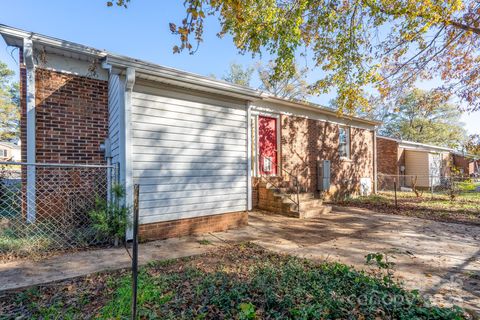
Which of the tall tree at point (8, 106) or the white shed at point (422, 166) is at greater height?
the tall tree at point (8, 106)

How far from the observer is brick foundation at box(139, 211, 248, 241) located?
4.85 meters

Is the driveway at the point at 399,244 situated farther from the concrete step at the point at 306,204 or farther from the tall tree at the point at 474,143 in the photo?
the tall tree at the point at 474,143

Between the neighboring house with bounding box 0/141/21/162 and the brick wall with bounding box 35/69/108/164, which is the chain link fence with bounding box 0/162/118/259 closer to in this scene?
the brick wall with bounding box 35/69/108/164

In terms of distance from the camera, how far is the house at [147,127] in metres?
4.74

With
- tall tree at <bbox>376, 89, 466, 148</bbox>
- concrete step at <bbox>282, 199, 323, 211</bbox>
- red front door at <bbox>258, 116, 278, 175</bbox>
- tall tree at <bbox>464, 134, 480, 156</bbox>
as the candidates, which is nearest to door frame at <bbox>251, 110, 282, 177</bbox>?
red front door at <bbox>258, 116, 278, 175</bbox>

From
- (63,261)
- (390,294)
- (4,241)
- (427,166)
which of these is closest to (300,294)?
(390,294)

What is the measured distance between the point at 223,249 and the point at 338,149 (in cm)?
861

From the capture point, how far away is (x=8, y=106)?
23172 mm

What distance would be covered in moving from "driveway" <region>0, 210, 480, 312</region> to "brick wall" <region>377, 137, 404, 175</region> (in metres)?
11.1

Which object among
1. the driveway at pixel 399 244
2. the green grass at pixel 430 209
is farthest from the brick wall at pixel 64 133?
the green grass at pixel 430 209

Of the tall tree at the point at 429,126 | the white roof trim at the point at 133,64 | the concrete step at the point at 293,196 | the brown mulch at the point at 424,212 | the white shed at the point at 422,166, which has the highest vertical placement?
the tall tree at the point at 429,126

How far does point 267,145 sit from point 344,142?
479 cm

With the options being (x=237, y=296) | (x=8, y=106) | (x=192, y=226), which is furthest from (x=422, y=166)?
(x=8, y=106)

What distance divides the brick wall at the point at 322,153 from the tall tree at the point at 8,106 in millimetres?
27044
